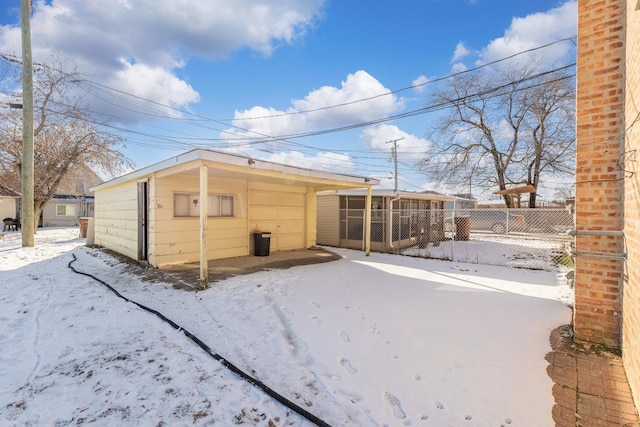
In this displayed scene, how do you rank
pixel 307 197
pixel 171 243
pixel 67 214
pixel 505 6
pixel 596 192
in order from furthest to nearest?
pixel 67 214 → pixel 307 197 → pixel 505 6 → pixel 171 243 → pixel 596 192

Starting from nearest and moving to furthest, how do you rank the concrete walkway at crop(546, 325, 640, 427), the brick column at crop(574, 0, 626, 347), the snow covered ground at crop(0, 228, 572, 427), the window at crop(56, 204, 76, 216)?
the concrete walkway at crop(546, 325, 640, 427) < the snow covered ground at crop(0, 228, 572, 427) < the brick column at crop(574, 0, 626, 347) < the window at crop(56, 204, 76, 216)

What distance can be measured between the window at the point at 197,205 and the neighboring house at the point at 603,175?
772cm

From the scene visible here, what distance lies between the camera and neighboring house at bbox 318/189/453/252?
38.6 ft

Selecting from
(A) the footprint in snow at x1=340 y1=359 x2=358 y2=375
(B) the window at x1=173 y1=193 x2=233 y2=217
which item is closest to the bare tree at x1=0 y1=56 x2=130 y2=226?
(B) the window at x1=173 y1=193 x2=233 y2=217

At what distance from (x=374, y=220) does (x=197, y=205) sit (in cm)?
691

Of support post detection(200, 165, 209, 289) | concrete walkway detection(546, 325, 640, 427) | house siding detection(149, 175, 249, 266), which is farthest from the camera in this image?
house siding detection(149, 175, 249, 266)

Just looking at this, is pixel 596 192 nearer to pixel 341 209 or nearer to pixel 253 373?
pixel 253 373

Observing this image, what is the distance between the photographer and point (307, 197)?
11.0 metres

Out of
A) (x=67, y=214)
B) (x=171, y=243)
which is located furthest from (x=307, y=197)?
(x=67, y=214)

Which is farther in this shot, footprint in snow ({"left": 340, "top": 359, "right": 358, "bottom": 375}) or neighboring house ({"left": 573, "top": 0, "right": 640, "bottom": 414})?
neighboring house ({"left": 573, "top": 0, "right": 640, "bottom": 414})

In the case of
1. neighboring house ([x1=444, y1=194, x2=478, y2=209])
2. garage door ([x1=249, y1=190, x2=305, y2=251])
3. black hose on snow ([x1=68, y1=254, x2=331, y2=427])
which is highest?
neighboring house ([x1=444, y1=194, x2=478, y2=209])

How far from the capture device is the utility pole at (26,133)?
10695mm

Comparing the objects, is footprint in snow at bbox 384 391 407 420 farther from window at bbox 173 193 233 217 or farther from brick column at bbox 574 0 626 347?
window at bbox 173 193 233 217

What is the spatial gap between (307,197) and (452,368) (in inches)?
337
